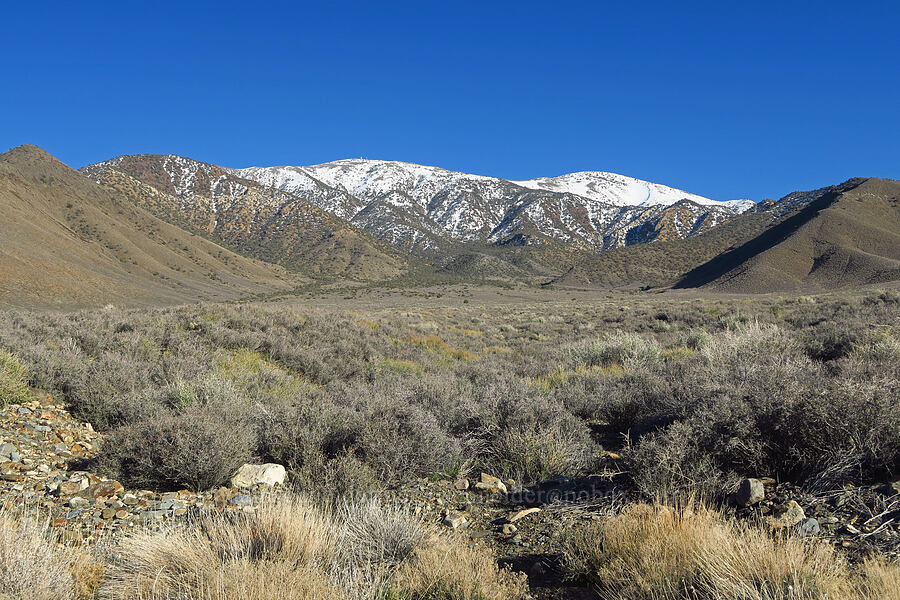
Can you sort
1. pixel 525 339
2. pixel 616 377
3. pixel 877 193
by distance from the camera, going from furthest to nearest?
1. pixel 877 193
2. pixel 525 339
3. pixel 616 377

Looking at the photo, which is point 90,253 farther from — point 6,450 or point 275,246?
point 6,450

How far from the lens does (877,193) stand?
82062 mm

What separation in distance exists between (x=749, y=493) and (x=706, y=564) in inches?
60.3

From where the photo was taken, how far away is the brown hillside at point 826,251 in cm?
6147

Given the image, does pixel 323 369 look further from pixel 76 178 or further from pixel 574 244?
pixel 574 244

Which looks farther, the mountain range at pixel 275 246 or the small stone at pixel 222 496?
the mountain range at pixel 275 246

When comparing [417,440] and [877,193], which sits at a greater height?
[877,193]

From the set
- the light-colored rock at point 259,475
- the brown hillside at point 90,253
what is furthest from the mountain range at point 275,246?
the light-colored rock at point 259,475

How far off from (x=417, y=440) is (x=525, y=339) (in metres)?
14.7

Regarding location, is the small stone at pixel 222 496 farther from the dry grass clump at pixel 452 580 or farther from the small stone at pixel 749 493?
the small stone at pixel 749 493

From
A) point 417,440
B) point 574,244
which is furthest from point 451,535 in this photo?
point 574,244

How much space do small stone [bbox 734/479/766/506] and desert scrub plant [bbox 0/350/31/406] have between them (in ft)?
26.7

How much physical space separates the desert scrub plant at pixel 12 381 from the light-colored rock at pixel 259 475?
12.6 feet

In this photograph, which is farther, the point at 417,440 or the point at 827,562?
the point at 417,440
